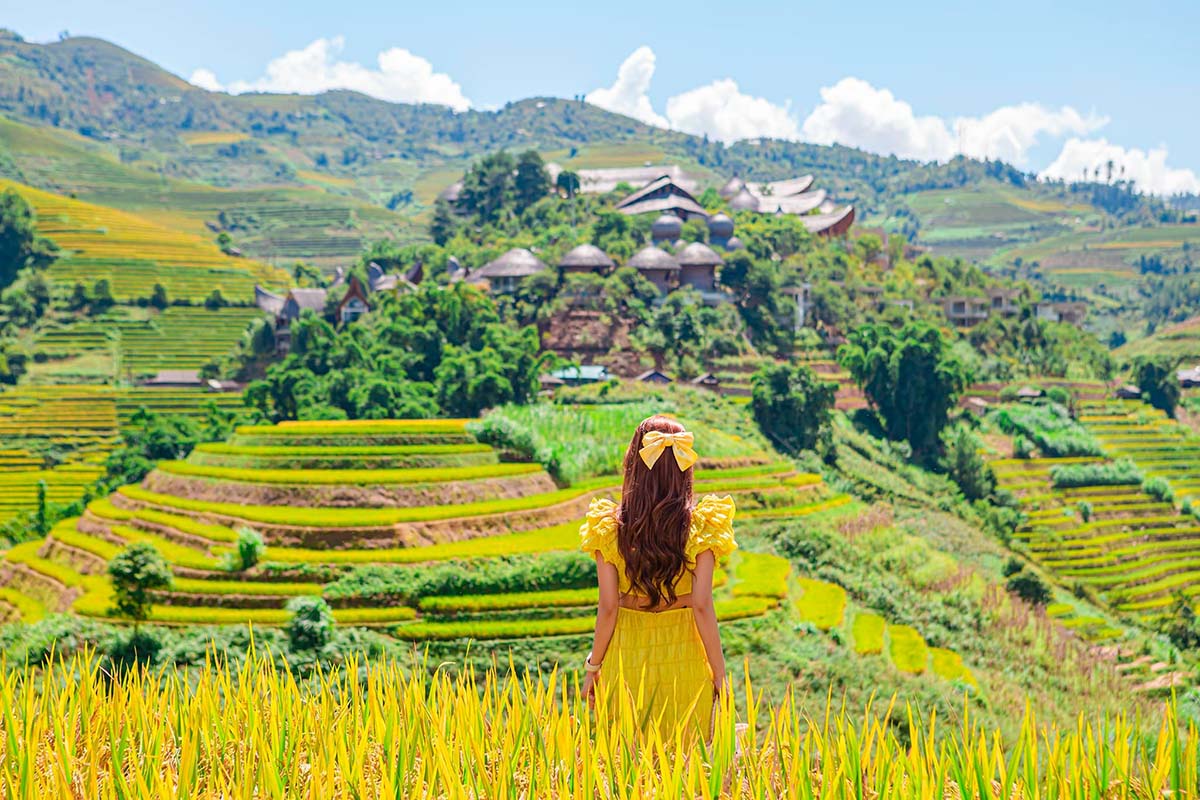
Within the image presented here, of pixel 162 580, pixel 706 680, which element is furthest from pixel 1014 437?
pixel 706 680

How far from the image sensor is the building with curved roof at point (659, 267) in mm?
61344

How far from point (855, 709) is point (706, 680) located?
19.5 meters

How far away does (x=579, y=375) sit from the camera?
53.2 meters

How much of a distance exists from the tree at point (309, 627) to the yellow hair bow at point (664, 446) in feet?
66.3

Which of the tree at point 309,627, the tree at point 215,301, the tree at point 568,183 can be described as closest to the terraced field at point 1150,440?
the tree at point 568,183

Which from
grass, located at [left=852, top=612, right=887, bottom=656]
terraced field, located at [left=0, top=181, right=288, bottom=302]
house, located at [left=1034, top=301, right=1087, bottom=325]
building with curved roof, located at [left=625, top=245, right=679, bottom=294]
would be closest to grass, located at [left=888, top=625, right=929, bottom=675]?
grass, located at [left=852, top=612, right=887, bottom=656]

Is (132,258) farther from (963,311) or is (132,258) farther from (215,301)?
(963,311)

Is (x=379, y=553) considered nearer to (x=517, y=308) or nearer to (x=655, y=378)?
(x=655, y=378)

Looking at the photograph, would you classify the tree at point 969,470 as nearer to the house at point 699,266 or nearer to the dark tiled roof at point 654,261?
the house at point 699,266

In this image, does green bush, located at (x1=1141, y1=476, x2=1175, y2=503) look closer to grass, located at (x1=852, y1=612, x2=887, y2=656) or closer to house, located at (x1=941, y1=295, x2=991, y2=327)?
house, located at (x1=941, y1=295, x2=991, y2=327)

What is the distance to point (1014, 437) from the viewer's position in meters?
56.8

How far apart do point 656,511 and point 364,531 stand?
2527 cm

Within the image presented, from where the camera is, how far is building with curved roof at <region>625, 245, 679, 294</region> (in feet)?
201

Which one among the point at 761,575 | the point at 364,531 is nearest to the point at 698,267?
the point at 761,575
